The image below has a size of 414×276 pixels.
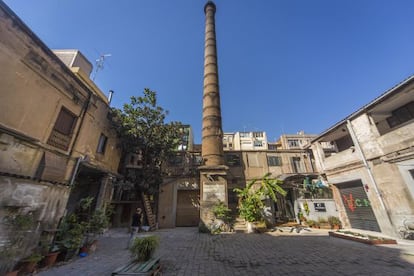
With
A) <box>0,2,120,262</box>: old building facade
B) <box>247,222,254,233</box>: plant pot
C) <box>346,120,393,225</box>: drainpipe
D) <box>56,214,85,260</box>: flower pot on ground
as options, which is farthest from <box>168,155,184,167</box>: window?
<box>346,120,393,225</box>: drainpipe

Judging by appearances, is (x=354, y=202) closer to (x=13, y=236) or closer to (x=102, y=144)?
(x=13, y=236)

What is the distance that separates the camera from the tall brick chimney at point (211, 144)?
41.8 feet

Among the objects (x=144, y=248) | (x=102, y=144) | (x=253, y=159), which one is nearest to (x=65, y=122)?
(x=102, y=144)

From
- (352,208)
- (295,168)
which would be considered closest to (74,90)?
(352,208)

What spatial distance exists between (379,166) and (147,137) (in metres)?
15.4

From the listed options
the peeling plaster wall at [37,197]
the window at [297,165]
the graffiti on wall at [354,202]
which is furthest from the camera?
the window at [297,165]

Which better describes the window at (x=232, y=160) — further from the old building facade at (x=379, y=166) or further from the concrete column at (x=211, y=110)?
the old building facade at (x=379, y=166)

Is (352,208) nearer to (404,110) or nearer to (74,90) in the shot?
(404,110)

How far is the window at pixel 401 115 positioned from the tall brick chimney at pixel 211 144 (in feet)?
36.2

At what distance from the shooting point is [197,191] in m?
15.3

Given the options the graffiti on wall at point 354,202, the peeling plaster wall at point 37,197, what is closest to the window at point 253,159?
the graffiti on wall at point 354,202

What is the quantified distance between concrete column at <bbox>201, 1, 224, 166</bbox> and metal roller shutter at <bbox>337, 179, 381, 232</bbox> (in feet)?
29.9

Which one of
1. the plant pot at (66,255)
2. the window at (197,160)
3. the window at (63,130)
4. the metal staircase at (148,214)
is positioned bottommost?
the plant pot at (66,255)

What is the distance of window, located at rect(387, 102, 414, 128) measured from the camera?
363 inches
